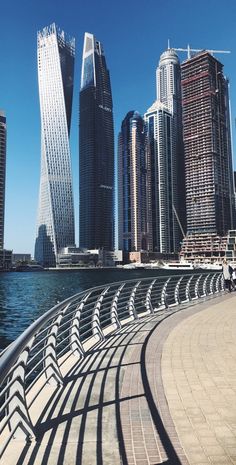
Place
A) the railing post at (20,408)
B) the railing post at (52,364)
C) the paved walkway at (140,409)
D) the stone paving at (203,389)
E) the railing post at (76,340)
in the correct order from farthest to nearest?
the railing post at (76,340) < the railing post at (52,364) < the railing post at (20,408) < the stone paving at (203,389) < the paved walkway at (140,409)

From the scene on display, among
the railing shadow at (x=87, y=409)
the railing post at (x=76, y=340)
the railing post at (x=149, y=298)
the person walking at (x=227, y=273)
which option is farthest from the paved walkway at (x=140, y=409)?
the person walking at (x=227, y=273)

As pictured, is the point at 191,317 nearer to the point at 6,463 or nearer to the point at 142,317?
the point at 142,317

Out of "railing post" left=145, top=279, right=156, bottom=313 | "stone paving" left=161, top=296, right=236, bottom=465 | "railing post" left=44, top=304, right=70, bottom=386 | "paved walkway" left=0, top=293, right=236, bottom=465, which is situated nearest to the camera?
"paved walkway" left=0, top=293, right=236, bottom=465

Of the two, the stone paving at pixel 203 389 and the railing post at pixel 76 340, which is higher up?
the railing post at pixel 76 340

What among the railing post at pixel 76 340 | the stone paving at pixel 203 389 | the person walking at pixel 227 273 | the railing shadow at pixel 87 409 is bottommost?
the stone paving at pixel 203 389

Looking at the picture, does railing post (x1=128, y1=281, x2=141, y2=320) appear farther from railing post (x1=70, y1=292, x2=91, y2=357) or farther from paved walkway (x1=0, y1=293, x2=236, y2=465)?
railing post (x1=70, y1=292, x2=91, y2=357)

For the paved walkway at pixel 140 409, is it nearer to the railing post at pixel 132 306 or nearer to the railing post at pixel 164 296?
the railing post at pixel 132 306

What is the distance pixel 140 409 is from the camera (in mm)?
5496

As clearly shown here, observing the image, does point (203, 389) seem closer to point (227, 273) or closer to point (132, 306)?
point (132, 306)

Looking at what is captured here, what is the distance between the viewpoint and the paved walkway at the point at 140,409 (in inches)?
167

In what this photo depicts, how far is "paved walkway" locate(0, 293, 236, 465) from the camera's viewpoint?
4.25 m

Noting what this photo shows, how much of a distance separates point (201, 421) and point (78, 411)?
169 centimetres

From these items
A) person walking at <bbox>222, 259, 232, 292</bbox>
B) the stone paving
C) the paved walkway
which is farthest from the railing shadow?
person walking at <bbox>222, 259, 232, 292</bbox>

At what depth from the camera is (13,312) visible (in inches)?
1372
